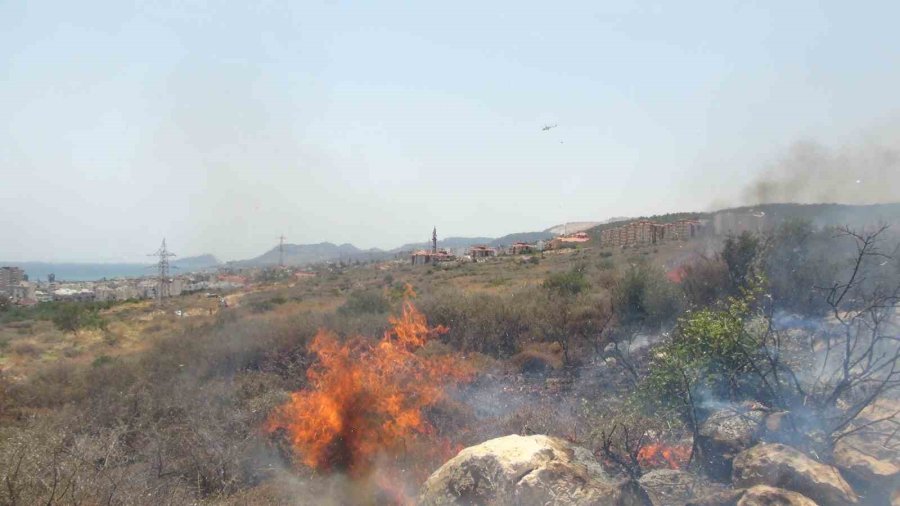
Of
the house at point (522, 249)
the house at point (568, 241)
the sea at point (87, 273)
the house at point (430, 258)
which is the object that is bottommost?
the sea at point (87, 273)

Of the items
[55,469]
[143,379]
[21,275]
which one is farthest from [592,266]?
[21,275]

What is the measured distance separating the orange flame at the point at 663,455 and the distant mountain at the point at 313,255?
56.5 metres

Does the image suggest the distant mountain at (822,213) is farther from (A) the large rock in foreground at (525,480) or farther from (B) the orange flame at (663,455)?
(A) the large rock in foreground at (525,480)

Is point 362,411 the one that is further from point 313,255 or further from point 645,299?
point 313,255

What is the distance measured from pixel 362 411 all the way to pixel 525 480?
4.25 meters

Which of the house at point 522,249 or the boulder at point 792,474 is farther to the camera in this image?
the house at point 522,249

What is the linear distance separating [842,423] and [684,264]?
36.3ft

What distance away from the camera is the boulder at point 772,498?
4621 mm

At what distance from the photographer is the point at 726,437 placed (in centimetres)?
638

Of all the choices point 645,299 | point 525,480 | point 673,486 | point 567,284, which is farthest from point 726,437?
point 567,284

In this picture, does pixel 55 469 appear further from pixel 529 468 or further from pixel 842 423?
pixel 842 423

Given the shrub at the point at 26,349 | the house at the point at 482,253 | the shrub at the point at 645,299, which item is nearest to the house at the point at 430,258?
the house at the point at 482,253

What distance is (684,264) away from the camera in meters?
16.5

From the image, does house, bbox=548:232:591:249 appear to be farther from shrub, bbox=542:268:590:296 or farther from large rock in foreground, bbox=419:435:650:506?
large rock in foreground, bbox=419:435:650:506
